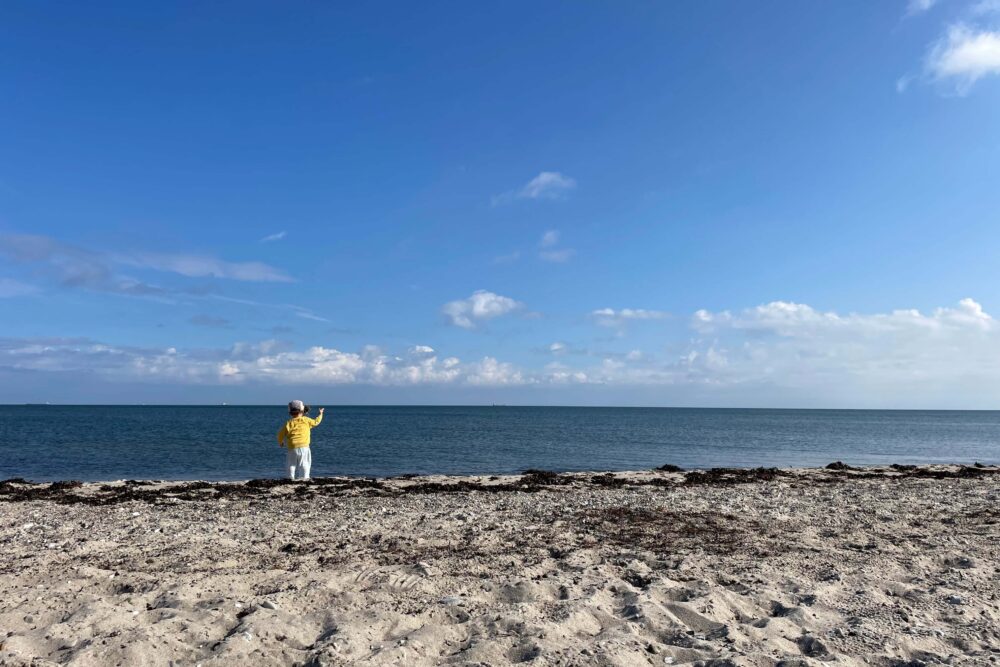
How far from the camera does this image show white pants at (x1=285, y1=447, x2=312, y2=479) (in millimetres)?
15867

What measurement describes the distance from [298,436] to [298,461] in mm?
1048

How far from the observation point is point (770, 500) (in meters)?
13.1

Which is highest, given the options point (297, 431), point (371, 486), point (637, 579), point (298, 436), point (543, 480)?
point (297, 431)

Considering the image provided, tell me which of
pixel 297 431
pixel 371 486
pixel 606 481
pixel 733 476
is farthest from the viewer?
pixel 733 476

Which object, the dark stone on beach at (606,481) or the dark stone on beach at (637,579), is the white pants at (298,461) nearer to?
the dark stone on beach at (606,481)

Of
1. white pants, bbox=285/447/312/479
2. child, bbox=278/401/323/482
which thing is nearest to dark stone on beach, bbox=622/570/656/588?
child, bbox=278/401/323/482

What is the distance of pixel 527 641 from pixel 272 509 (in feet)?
26.7

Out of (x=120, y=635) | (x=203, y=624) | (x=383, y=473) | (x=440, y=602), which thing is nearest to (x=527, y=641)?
(x=440, y=602)

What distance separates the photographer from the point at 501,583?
6758mm

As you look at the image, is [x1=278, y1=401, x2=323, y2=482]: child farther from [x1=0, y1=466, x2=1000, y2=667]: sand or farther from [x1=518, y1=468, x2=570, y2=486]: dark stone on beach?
[x1=518, y1=468, x2=570, y2=486]: dark stone on beach

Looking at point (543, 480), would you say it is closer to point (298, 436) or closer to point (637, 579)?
point (298, 436)

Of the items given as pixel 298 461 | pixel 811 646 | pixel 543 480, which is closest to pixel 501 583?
pixel 811 646

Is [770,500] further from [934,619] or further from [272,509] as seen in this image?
[272,509]

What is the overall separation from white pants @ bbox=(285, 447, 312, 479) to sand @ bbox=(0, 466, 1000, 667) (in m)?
3.19
